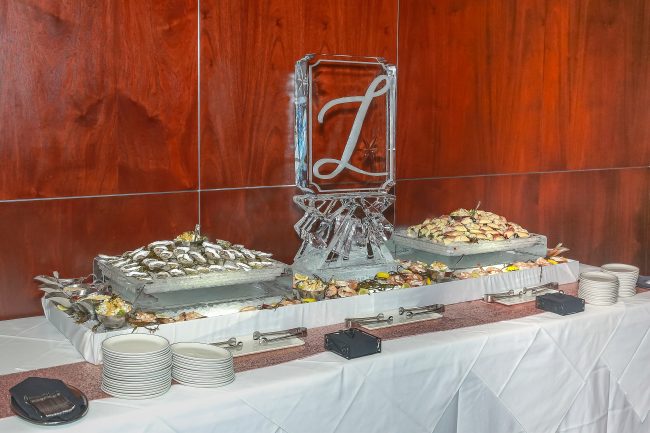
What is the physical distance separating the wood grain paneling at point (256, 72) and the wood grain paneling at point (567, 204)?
0.68 meters

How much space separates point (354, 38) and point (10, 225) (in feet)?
4.99

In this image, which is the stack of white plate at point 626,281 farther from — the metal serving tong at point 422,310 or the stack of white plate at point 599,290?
the metal serving tong at point 422,310

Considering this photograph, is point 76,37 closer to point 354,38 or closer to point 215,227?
point 215,227

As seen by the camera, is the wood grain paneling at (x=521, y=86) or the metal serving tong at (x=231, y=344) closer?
the metal serving tong at (x=231, y=344)

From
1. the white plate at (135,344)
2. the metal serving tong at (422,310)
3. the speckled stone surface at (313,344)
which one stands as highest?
the white plate at (135,344)

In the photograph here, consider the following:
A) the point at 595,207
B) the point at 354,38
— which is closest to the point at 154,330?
the point at 354,38

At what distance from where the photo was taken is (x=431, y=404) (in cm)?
216

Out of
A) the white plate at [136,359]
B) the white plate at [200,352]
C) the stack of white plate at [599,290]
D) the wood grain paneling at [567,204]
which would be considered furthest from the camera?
the wood grain paneling at [567,204]

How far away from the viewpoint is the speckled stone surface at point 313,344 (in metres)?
1.81

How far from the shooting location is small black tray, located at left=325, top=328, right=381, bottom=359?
2025 millimetres

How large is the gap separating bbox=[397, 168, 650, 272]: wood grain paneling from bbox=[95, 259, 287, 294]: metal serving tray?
3.88ft

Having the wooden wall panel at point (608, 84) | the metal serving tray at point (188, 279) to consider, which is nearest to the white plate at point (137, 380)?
the metal serving tray at point (188, 279)

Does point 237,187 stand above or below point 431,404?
above

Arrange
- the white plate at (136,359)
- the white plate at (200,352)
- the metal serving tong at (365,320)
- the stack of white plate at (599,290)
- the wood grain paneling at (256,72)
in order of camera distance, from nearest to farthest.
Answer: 1. the white plate at (136,359)
2. the white plate at (200,352)
3. the metal serving tong at (365,320)
4. the stack of white plate at (599,290)
5. the wood grain paneling at (256,72)
